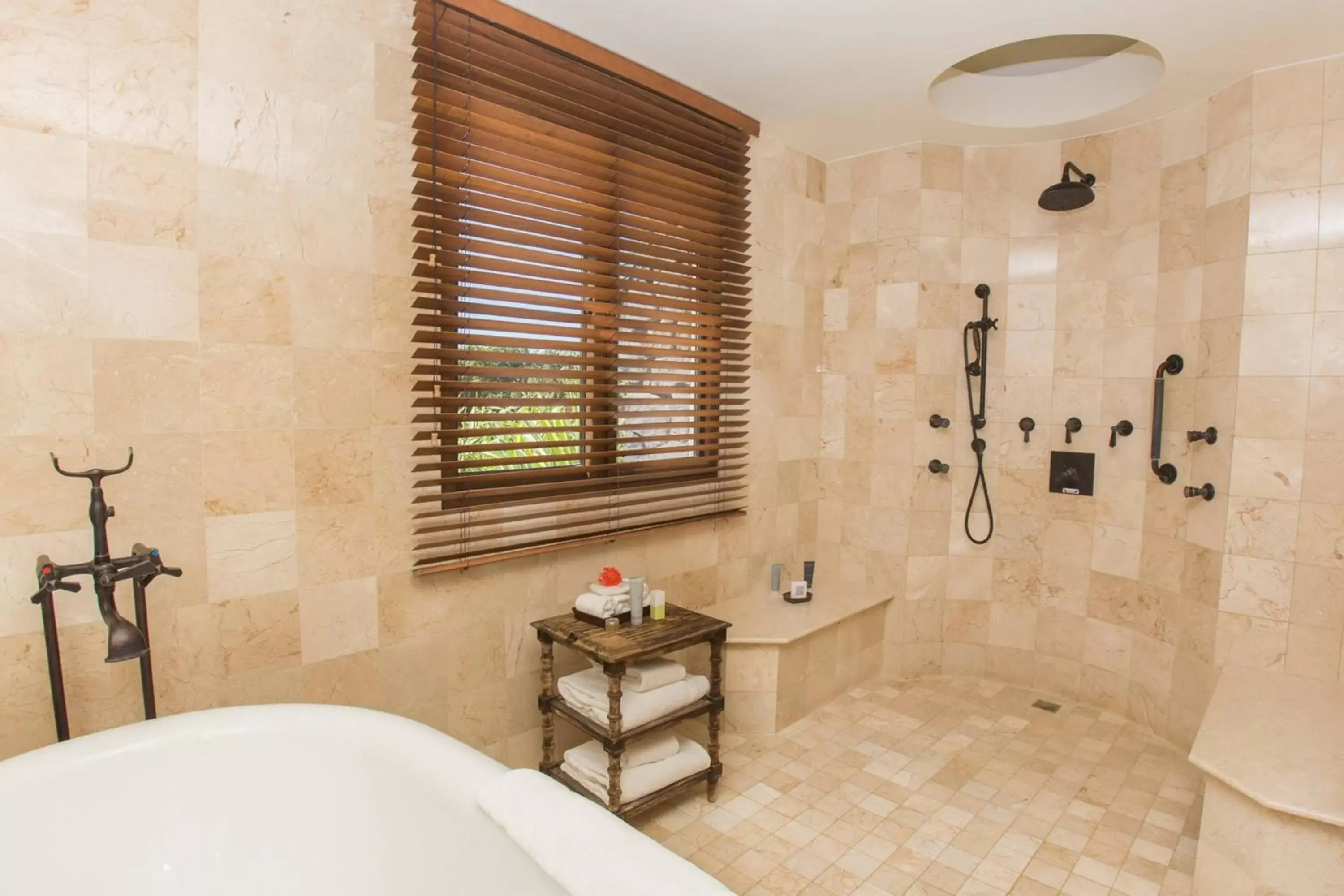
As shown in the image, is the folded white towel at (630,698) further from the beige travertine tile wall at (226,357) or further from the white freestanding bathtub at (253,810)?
the white freestanding bathtub at (253,810)

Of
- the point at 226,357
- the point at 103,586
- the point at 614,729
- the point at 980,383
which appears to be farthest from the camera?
the point at 980,383

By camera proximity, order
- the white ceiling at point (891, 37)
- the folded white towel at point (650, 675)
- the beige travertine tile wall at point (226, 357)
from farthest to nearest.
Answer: the folded white towel at point (650, 675)
the white ceiling at point (891, 37)
the beige travertine tile wall at point (226, 357)

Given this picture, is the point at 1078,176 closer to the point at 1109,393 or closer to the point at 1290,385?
the point at 1109,393

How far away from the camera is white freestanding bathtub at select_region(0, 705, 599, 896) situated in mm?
1296

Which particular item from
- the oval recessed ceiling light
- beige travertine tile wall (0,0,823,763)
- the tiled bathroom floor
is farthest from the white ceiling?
the tiled bathroom floor

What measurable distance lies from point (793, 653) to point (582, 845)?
1.94 m

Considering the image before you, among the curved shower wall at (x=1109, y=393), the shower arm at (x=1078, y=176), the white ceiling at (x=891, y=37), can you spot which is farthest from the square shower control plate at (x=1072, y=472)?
the white ceiling at (x=891, y=37)

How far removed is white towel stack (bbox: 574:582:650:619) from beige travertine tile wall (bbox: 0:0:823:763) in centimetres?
26

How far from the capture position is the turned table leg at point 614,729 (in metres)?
2.08

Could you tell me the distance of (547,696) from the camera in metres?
2.30

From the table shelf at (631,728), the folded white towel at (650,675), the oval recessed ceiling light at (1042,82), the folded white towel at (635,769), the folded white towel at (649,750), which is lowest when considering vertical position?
the folded white towel at (635,769)

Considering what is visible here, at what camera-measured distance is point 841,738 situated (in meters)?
2.82

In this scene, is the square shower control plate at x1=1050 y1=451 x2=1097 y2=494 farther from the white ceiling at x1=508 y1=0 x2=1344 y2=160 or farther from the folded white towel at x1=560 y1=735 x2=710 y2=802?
the folded white towel at x1=560 y1=735 x2=710 y2=802

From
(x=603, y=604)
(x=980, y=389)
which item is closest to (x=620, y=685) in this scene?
(x=603, y=604)
